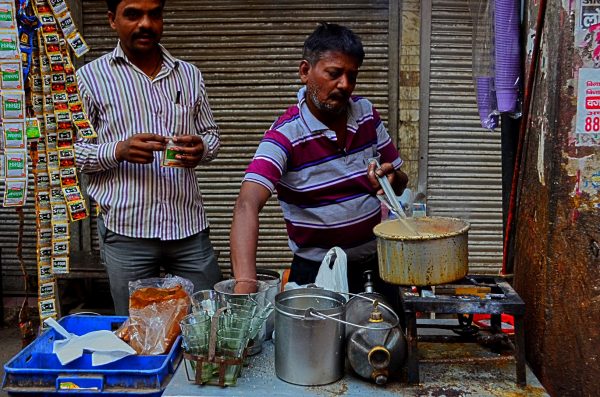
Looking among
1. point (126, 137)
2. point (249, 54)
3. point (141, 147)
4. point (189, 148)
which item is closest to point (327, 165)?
point (189, 148)

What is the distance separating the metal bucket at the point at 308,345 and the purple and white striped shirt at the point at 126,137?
3.68 ft

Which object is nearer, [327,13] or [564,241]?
[564,241]

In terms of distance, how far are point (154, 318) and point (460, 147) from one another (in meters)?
3.76

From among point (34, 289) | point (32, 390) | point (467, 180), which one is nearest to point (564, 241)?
point (32, 390)

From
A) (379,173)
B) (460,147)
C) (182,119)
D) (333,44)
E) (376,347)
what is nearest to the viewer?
(376,347)

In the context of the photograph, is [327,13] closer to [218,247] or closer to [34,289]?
[218,247]

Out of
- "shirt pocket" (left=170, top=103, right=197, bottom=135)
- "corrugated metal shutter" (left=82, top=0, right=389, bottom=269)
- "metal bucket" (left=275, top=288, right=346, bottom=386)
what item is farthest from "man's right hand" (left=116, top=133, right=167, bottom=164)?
"corrugated metal shutter" (left=82, top=0, right=389, bottom=269)

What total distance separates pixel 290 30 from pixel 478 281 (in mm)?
3573

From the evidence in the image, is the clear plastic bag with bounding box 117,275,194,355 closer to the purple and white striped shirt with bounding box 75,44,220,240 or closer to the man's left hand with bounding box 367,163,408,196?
the purple and white striped shirt with bounding box 75,44,220,240

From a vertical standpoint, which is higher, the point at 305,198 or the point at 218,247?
the point at 305,198

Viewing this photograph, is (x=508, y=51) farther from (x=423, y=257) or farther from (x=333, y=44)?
(x=423, y=257)

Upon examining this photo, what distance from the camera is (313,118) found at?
2686 millimetres

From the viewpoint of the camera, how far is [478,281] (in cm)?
237

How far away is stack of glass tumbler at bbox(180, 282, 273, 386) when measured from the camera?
80.5 inches
